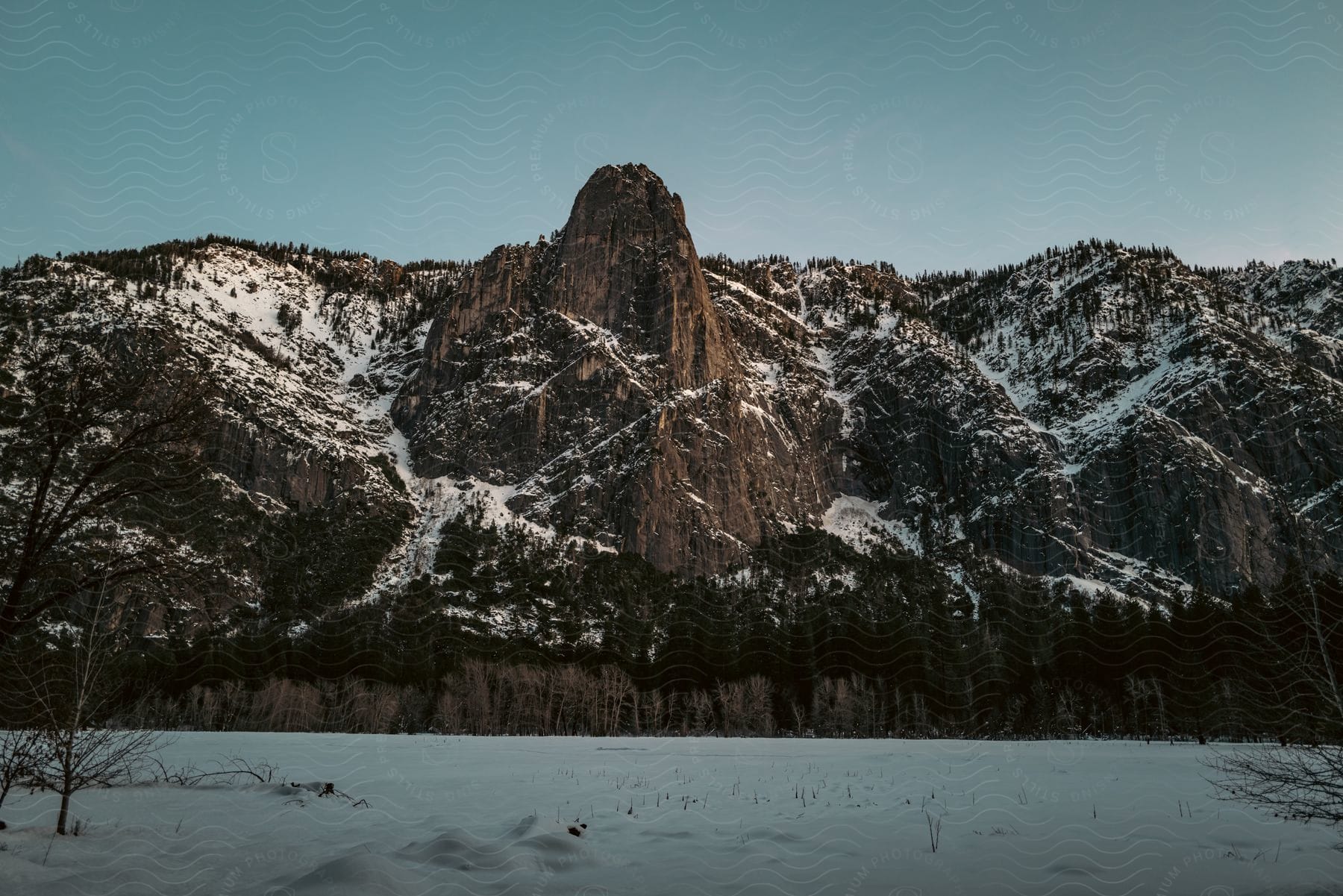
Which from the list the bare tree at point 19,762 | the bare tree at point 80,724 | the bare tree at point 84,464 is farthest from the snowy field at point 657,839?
the bare tree at point 84,464

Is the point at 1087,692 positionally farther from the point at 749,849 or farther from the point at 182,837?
the point at 182,837

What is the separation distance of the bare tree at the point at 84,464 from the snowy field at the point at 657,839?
3.93 meters

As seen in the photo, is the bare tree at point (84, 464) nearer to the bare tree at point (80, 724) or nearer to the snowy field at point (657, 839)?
the bare tree at point (80, 724)

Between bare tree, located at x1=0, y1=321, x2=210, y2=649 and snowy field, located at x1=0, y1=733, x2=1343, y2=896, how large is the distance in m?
3.93

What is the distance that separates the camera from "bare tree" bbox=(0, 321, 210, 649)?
12.5 metres

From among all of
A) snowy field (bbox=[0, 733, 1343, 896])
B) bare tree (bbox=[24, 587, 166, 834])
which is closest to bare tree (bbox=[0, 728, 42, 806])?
bare tree (bbox=[24, 587, 166, 834])

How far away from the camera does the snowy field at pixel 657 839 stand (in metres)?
9.33

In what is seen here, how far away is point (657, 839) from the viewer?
1238 centimetres

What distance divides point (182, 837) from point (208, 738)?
1199 inches

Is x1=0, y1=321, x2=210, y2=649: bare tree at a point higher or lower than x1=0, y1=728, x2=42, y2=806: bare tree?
higher

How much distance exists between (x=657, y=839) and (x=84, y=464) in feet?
38.5

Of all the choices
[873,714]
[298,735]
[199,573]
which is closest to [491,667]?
[873,714]

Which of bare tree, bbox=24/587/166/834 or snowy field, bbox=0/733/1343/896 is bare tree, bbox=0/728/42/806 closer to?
bare tree, bbox=24/587/166/834

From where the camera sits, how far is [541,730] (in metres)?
87.2
